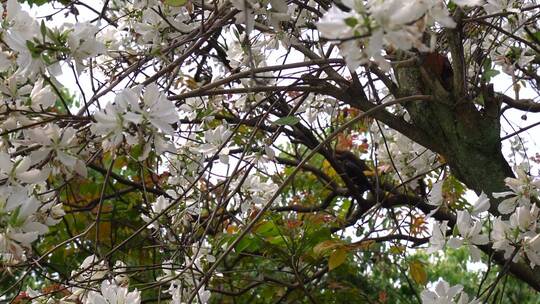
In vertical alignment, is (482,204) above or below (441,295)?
above

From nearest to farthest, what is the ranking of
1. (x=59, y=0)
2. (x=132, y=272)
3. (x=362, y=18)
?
(x=362, y=18), (x=132, y=272), (x=59, y=0)

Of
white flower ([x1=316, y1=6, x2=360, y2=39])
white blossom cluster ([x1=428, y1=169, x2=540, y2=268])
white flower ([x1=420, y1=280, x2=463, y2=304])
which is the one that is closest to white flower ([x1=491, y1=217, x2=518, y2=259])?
white blossom cluster ([x1=428, y1=169, x2=540, y2=268])

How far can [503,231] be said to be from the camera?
130 centimetres

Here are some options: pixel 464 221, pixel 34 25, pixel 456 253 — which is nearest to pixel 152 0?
pixel 34 25

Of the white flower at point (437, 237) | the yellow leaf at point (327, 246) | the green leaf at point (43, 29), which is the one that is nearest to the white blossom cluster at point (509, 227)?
the white flower at point (437, 237)

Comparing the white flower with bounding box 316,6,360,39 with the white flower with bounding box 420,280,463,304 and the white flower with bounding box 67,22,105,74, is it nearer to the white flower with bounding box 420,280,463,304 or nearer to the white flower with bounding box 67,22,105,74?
the white flower with bounding box 67,22,105,74

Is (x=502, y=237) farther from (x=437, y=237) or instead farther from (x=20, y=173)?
(x=20, y=173)

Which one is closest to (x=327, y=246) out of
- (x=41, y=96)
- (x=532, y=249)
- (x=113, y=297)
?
(x=532, y=249)

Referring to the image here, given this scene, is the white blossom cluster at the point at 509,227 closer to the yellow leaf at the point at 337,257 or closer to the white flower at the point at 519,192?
the white flower at the point at 519,192

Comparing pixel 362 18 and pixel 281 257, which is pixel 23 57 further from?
pixel 281 257

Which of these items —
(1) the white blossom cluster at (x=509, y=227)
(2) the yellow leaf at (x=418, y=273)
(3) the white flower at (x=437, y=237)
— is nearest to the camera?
(1) the white blossom cluster at (x=509, y=227)

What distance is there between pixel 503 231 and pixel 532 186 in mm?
115

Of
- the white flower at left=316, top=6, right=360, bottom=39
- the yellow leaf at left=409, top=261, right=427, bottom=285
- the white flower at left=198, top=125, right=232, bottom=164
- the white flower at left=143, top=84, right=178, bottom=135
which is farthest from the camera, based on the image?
the yellow leaf at left=409, top=261, right=427, bottom=285

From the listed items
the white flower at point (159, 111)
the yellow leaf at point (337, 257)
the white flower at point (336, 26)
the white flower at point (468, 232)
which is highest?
the yellow leaf at point (337, 257)
